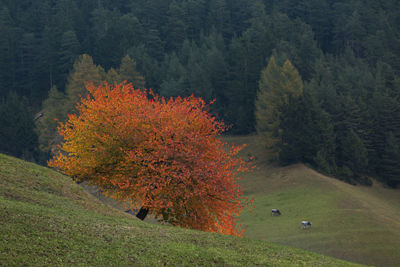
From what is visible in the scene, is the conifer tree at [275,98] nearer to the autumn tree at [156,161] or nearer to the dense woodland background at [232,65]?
the dense woodland background at [232,65]

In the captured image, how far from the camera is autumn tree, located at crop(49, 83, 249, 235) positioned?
28.0 meters

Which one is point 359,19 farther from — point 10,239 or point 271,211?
point 10,239

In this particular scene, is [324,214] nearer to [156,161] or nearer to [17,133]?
[156,161]

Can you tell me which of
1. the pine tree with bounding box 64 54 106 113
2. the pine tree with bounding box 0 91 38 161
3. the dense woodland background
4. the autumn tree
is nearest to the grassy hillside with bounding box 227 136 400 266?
the dense woodland background

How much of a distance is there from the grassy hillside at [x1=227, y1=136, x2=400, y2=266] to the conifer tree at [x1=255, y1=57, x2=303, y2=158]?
353cm

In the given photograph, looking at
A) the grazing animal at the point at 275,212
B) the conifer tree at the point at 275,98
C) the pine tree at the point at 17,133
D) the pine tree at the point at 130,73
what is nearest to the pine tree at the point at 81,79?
the pine tree at the point at 130,73

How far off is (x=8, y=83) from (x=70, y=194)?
106 m

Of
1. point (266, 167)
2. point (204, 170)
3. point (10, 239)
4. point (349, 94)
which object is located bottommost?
point (266, 167)

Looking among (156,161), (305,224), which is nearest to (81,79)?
(305,224)

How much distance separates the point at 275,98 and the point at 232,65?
1137 inches

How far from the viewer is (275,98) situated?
7762 cm

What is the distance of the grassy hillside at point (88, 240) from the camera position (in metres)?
13.7

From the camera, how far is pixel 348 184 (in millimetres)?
70938

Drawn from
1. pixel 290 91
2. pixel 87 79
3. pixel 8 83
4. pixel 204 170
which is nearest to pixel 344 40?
pixel 290 91
